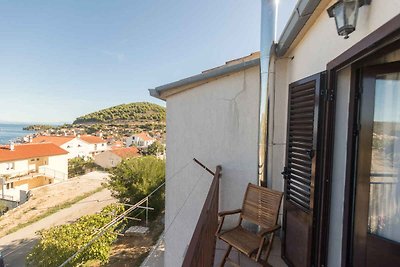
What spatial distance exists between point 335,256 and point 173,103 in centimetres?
317

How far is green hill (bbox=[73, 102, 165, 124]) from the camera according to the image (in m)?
67.1

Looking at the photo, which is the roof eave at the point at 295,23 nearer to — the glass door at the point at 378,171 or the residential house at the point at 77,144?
the glass door at the point at 378,171

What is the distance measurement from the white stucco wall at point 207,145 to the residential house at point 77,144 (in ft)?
127

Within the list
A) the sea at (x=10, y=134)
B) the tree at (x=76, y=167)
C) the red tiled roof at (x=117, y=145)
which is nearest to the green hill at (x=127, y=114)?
the red tiled roof at (x=117, y=145)

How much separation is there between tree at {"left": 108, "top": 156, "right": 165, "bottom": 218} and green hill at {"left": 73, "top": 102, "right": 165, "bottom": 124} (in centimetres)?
4778

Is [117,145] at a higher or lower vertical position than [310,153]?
lower

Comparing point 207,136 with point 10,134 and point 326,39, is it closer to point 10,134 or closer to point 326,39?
point 326,39

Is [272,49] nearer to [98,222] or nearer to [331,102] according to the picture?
[331,102]

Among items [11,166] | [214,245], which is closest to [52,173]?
[11,166]

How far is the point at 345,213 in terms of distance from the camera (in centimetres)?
180

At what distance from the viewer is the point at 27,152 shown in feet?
90.2

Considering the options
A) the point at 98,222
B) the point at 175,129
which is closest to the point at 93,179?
the point at 98,222

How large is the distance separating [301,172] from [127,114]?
7284 cm

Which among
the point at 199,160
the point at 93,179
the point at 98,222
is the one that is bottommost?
the point at 93,179
